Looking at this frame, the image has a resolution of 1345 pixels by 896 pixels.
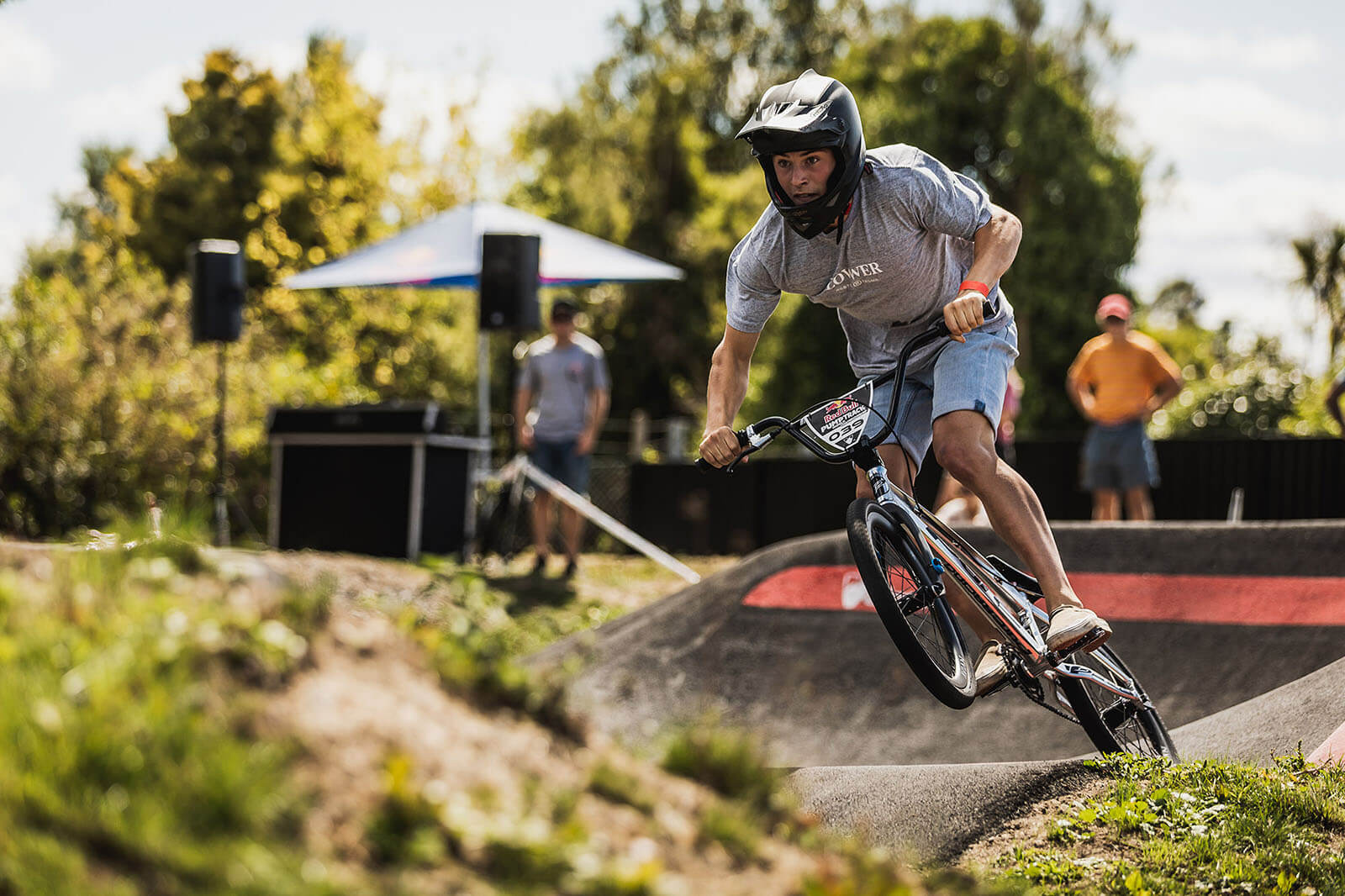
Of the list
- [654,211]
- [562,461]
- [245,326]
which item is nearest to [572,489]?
[562,461]

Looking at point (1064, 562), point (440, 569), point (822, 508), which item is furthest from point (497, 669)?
point (822, 508)

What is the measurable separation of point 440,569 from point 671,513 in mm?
11522

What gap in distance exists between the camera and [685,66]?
33000 mm

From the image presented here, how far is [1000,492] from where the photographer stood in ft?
13.0

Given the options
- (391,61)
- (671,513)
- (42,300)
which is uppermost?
(391,61)

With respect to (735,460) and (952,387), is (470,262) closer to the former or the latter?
(735,460)

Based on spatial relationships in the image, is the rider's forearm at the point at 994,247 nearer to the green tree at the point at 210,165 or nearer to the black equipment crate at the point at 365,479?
the black equipment crate at the point at 365,479

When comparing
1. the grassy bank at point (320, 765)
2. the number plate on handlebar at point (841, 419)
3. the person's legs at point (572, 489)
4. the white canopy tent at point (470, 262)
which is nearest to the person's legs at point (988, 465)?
the number plate on handlebar at point (841, 419)

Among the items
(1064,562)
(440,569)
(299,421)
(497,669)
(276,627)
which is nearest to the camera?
(276,627)

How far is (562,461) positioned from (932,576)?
21.0ft

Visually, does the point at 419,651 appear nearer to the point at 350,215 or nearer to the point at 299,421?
the point at 299,421

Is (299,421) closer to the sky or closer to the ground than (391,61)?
closer to the ground

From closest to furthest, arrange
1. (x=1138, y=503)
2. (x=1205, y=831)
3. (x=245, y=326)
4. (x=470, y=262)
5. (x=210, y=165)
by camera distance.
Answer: (x=1205, y=831)
(x=1138, y=503)
(x=470, y=262)
(x=245, y=326)
(x=210, y=165)

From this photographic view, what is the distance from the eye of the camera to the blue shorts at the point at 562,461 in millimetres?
10180
